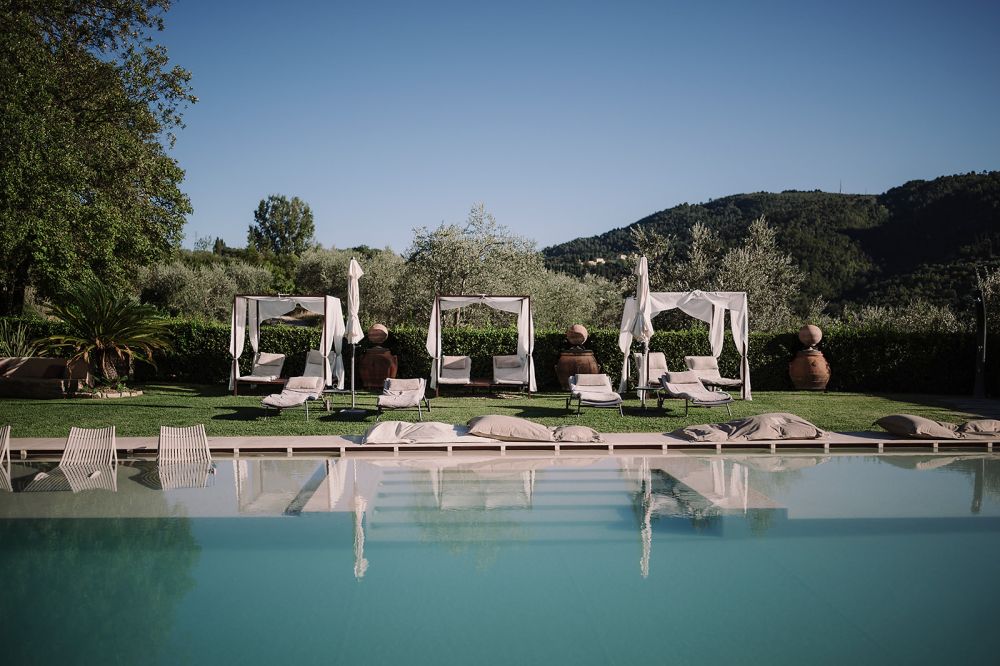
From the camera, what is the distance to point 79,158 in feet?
47.4

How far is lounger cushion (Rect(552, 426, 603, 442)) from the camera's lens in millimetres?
8023

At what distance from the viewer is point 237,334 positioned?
1326cm

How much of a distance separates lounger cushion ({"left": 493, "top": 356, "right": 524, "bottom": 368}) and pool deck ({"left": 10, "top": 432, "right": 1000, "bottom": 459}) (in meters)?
5.11

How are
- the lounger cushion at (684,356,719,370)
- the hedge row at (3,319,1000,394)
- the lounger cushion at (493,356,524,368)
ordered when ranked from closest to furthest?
the lounger cushion at (684,356,719,370)
the lounger cushion at (493,356,524,368)
the hedge row at (3,319,1000,394)

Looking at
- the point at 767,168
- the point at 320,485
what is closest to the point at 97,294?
the point at 320,485

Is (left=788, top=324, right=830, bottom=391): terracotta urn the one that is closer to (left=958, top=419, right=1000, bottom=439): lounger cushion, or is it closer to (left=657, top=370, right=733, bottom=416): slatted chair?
(left=657, top=370, right=733, bottom=416): slatted chair

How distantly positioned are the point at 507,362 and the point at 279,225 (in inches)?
1952

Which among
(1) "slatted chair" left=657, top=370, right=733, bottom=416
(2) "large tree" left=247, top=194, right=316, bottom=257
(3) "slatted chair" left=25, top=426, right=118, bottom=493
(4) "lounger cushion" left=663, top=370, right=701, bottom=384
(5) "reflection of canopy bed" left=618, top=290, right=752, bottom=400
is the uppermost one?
(2) "large tree" left=247, top=194, right=316, bottom=257

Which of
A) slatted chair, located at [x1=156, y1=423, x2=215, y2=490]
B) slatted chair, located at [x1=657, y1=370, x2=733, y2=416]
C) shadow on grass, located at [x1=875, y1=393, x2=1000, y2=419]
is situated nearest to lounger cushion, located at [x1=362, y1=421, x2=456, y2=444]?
slatted chair, located at [x1=156, y1=423, x2=215, y2=490]

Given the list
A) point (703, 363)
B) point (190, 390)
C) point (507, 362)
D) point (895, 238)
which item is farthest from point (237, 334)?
point (895, 238)

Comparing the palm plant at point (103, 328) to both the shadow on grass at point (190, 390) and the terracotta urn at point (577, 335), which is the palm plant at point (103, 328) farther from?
the terracotta urn at point (577, 335)

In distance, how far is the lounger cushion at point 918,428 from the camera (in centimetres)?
825

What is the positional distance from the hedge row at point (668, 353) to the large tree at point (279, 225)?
45.1 m

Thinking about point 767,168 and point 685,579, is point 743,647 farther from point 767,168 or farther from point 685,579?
point 767,168
